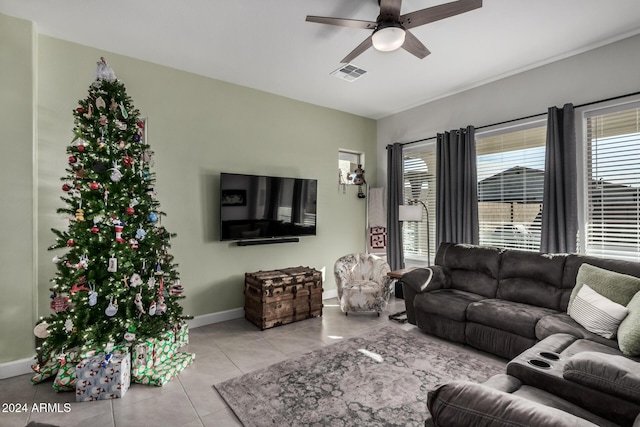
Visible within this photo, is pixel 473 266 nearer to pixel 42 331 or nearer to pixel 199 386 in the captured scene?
pixel 199 386

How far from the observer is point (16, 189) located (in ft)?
8.86

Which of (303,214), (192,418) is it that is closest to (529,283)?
(303,214)

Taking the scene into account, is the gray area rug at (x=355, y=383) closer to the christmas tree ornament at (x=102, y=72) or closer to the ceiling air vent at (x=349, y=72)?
the christmas tree ornament at (x=102, y=72)

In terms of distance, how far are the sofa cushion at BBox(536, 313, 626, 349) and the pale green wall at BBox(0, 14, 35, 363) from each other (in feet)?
14.1

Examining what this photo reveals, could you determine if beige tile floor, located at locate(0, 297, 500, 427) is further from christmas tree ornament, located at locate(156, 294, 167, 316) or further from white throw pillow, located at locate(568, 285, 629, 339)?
white throw pillow, located at locate(568, 285, 629, 339)

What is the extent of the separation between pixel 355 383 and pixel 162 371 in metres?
1.57

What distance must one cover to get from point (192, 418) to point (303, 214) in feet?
9.41

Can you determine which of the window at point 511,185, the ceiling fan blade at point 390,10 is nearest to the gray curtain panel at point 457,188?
the window at point 511,185

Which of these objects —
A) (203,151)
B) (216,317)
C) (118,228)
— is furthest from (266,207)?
(118,228)

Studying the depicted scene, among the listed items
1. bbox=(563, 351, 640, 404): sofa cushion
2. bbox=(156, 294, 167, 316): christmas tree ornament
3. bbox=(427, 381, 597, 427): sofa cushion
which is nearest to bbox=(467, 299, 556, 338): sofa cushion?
bbox=(563, 351, 640, 404): sofa cushion

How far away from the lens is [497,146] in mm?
→ 4176

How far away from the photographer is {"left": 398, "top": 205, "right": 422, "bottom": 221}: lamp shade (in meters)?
4.34

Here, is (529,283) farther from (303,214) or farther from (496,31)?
(303,214)

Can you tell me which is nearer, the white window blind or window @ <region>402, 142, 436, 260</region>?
the white window blind
